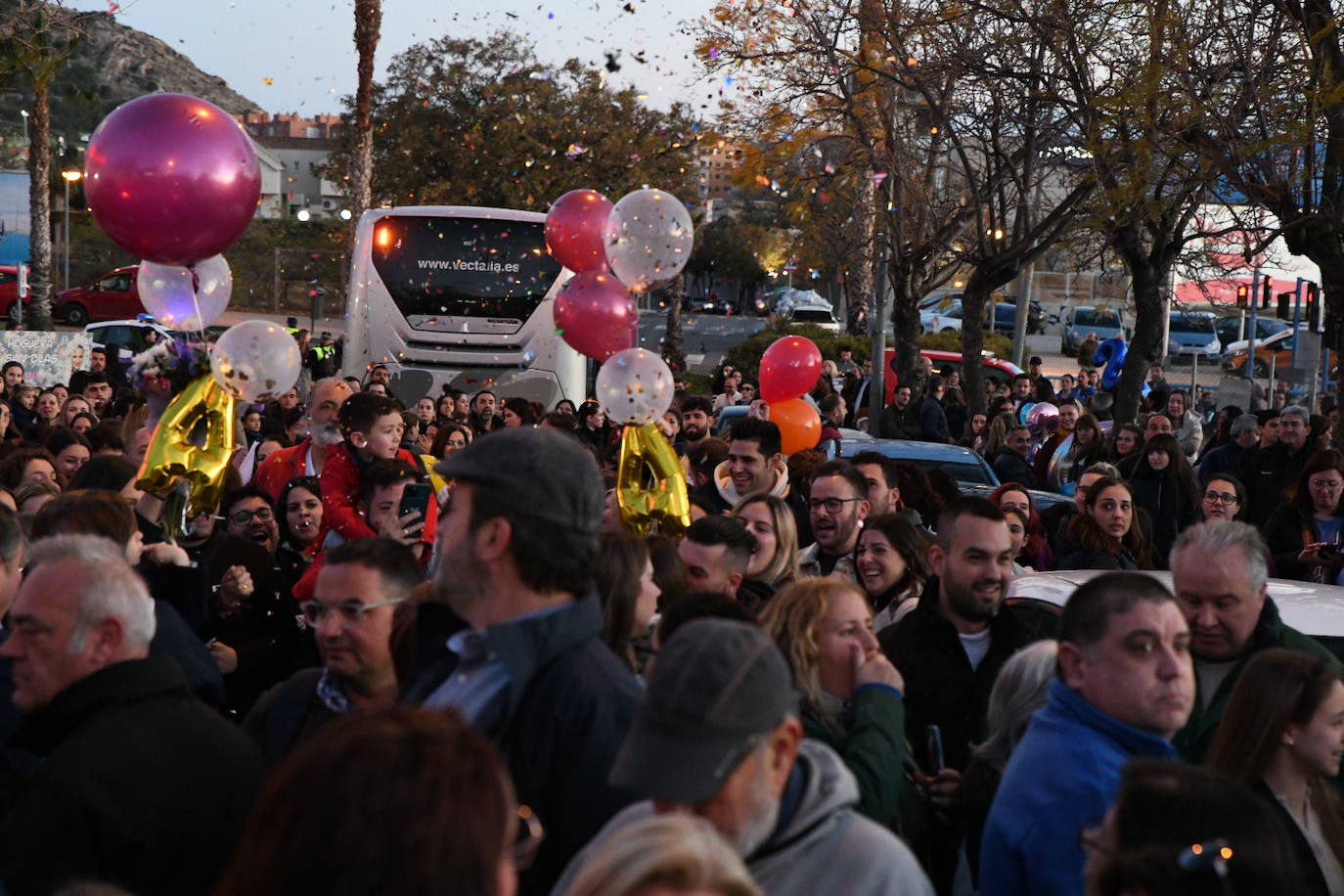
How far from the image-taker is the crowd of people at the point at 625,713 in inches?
88.4

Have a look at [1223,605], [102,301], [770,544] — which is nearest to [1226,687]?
[1223,605]

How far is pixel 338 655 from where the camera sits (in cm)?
427


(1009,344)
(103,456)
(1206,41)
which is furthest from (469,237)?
(1009,344)

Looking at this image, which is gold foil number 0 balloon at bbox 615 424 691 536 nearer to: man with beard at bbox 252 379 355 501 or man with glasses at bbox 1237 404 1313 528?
man with beard at bbox 252 379 355 501

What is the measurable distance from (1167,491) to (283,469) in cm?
611

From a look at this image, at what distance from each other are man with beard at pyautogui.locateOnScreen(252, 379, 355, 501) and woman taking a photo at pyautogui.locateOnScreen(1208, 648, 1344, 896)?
5424 millimetres

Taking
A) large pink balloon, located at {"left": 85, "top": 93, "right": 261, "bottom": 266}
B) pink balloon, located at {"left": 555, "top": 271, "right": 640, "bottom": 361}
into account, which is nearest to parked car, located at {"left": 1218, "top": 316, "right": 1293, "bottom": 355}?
pink balloon, located at {"left": 555, "top": 271, "right": 640, "bottom": 361}

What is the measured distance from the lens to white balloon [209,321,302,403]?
22.4 ft

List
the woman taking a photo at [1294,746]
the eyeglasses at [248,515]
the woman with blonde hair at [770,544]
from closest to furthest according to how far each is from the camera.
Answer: the woman taking a photo at [1294,746]
the woman with blonde hair at [770,544]
the eyeglasses at [248,515]

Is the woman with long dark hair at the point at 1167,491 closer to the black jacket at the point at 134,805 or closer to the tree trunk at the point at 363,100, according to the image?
the black jacket at the point at 134,805

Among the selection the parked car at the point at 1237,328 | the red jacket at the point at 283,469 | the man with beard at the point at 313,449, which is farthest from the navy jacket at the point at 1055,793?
the parked car at the point at 1237,328

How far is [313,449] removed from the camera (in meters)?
8.52

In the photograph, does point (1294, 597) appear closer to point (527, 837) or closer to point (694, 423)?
point (527, 837)

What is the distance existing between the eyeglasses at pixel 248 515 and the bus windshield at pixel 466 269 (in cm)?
1313
